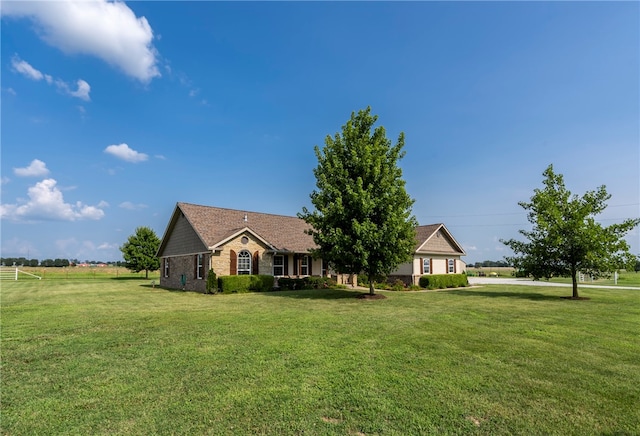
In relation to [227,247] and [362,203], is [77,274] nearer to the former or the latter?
[227,247]

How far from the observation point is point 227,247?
23234mm

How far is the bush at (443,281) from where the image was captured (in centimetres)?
2760

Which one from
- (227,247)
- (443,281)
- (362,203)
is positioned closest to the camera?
(362,203)

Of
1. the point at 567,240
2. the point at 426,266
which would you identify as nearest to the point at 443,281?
the point at 426,266

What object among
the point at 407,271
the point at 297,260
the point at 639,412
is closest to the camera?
the point at 639,412

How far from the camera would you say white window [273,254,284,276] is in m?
25.8

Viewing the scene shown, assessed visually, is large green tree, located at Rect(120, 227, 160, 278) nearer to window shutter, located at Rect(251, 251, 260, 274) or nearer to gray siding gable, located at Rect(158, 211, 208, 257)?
gray siding gable, located at Rect(158, 211, 208, 257)

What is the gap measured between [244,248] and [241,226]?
3.05 m

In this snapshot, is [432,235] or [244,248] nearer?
[244,248]

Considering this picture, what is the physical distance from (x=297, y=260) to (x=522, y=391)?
2212cm

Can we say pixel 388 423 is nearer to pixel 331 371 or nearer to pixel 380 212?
pixel 331 371

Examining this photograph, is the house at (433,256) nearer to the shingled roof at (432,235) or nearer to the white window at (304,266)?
the shingled roof at (432,235)

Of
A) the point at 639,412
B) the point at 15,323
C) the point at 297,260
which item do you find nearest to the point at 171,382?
the point at 639,412

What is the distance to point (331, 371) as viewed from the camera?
6.10m
